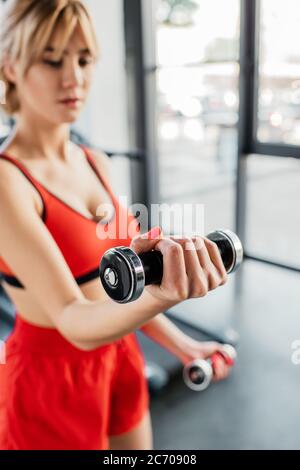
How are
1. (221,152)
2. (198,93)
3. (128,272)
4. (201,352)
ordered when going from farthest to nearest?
(221,152)
(198,93)
(201,352)
(128,272)

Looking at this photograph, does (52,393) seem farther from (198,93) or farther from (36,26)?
(198,93)

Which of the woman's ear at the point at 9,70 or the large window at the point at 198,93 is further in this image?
the large window at the point at 198,93

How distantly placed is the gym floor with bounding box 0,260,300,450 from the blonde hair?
140 cm

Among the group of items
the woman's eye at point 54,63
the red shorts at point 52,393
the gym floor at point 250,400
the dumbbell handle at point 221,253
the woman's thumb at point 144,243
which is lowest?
the gym floor at point 250,400

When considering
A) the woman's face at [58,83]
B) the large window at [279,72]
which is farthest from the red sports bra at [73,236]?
the large window at [279,72]

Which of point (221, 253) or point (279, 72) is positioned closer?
point (221, 253)

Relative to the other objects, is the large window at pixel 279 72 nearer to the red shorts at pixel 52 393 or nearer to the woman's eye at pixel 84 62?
the woman's eye at pixel 84 62

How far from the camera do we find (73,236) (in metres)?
0.77

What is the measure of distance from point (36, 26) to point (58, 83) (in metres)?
0.09

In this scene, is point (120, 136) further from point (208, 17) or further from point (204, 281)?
point (204, 281)

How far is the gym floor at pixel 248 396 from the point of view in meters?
1.72

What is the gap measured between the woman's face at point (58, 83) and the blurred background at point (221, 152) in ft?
3.53

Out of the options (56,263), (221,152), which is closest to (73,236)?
(56,263)
